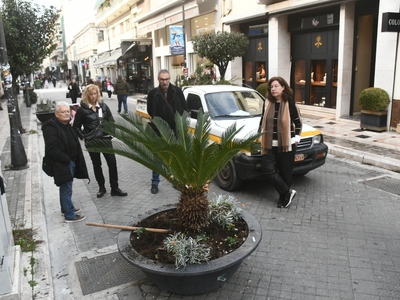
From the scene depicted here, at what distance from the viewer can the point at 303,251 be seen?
424cm

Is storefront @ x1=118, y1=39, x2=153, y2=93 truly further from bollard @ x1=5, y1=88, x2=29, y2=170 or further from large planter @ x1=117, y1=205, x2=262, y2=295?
large planter @ x1=117, y1=205, x2=262, y2=295

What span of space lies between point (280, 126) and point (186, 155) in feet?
7.74

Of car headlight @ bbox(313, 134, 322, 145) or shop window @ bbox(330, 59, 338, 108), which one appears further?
shop window @ bbox(330, 59, 338, 108)

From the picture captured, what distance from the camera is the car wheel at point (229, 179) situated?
6051mm

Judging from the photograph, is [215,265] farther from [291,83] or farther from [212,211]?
[291,83]

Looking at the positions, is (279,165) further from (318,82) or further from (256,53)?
(256,53)

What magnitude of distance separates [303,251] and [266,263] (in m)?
0.53

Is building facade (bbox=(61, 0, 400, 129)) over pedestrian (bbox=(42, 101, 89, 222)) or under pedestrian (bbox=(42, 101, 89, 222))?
over

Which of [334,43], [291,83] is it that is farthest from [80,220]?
[291,83]

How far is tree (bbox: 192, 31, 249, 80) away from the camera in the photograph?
14125mm

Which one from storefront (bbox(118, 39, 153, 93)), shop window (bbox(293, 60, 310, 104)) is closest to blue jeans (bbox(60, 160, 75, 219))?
shop window (bbox(293, 60, 310, 104))

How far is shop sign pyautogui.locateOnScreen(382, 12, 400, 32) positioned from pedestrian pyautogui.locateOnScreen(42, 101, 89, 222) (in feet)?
27.4

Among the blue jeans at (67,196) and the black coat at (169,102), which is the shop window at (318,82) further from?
the blue jeans at (67,196)

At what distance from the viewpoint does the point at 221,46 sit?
14.1 meters
